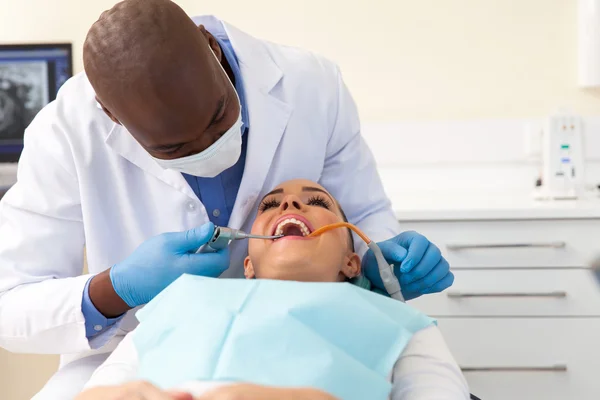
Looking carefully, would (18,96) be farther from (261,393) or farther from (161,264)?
(261,393)

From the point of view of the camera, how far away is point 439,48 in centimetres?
274

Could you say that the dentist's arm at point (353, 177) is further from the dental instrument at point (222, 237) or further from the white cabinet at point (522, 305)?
the white cabinet at point (522, 305)

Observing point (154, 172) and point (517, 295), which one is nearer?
point (154, 172)

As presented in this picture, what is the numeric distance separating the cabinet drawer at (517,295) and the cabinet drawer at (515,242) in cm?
3

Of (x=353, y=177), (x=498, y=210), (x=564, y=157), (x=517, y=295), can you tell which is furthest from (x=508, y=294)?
(x=353, y=177)

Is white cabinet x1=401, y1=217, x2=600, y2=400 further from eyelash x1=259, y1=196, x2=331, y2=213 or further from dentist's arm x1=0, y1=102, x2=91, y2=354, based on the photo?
dentist's arm x1=0, y1=102, x2=91, y2=354

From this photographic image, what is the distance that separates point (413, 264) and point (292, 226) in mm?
258

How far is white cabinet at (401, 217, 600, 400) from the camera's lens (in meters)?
2.24


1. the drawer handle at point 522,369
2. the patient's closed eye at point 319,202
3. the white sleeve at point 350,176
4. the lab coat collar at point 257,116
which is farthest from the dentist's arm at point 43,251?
the drawer handle at point 522,369

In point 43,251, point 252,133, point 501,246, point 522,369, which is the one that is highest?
point 252,133

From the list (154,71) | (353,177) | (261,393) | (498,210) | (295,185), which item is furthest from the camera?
(498,210)

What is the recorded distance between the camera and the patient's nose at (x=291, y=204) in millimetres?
1466

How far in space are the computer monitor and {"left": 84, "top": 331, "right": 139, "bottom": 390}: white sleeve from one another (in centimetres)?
189

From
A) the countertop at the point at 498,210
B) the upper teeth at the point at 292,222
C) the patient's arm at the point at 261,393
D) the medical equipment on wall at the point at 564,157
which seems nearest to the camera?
the patient's arm at the point at 261,393
